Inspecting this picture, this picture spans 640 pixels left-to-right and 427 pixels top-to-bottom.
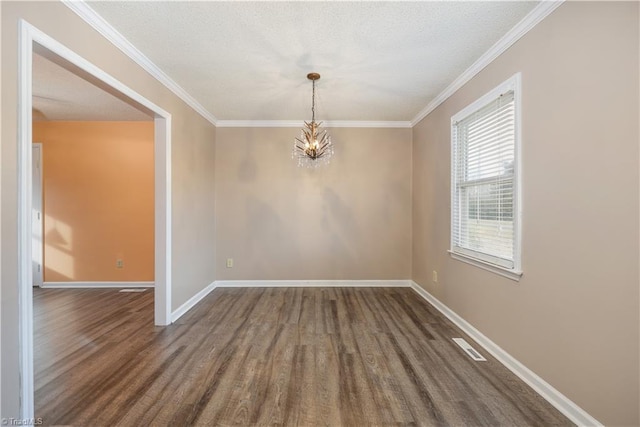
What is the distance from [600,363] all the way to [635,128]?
1242 millimetres

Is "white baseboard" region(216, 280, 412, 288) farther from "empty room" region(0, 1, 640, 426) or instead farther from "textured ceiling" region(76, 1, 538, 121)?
"textured ceiling" region(76, 1, 538, 121)

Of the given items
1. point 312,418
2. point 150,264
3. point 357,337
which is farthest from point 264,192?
point 312,418

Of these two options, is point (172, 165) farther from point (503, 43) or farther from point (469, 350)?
point (469, 350)

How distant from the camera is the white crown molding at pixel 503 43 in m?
1.74

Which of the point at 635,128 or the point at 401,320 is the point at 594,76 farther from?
the point at 401,320

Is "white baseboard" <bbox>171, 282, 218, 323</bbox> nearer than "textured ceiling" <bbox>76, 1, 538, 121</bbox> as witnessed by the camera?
No

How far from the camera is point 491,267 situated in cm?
229

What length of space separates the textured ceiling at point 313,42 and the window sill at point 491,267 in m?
1.86

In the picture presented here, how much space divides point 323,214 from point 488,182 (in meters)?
2.41

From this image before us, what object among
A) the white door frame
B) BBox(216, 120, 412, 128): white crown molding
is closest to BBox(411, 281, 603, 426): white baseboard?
BBox(216, 120, 412, 128): white crown molding

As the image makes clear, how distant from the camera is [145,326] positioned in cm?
281

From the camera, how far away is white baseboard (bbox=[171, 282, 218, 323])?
2.99m

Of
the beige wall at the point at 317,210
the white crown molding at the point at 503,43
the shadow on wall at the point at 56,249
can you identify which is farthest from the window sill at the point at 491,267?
the shadow on wall at the point at 56,249

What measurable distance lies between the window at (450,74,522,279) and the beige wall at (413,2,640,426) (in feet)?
0.36
